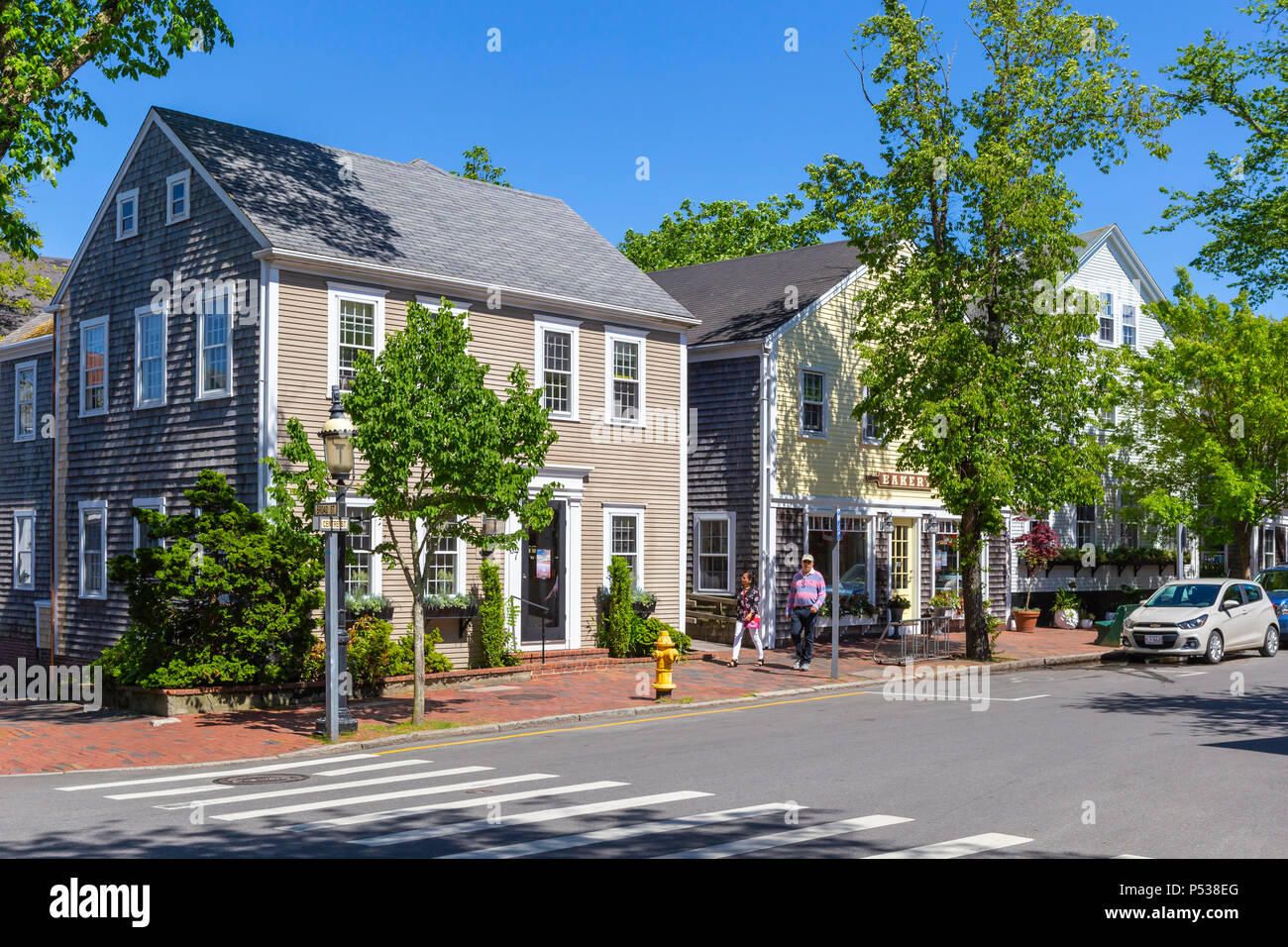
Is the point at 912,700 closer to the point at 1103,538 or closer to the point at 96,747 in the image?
the point at 96,747

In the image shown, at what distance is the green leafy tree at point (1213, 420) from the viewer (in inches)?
1364

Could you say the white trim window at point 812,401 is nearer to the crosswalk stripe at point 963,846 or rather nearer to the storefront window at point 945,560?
the storefront window at point 945,560

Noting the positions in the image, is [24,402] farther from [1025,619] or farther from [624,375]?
[1025,619]

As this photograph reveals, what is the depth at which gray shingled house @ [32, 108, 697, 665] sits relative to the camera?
20719 millimetres

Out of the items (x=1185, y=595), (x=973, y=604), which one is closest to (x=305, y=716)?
(x=973, y=604)

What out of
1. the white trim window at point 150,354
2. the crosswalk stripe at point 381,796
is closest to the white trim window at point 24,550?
the white trim window at point 150,354

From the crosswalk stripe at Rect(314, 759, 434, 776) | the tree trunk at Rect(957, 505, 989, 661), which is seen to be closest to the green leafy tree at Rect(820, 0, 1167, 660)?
the tree trunk at Rect(957, 505, 989, 661)

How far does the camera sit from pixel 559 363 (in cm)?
2441

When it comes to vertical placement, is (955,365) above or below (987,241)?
below

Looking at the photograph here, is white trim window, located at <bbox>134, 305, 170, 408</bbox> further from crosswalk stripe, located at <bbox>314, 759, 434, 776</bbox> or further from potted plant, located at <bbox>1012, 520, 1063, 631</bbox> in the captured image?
potted plant, located at <bbox>1012, 520, 1063, 631</bbox>

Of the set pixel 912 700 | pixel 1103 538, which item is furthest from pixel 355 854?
pixel 1103 538
